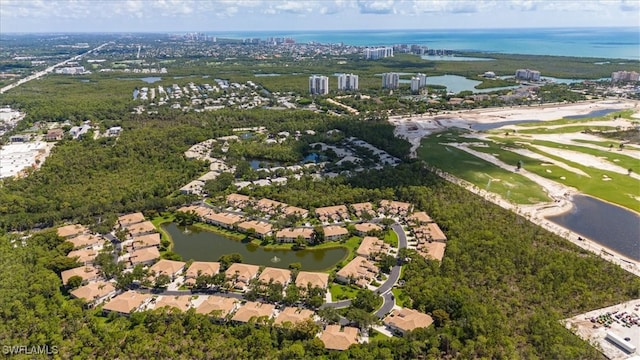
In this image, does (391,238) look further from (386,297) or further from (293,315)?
(293,315)

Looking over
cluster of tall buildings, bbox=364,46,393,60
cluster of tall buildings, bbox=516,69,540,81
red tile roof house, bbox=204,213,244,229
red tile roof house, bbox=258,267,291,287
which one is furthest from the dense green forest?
cluster of tall buildings, bbox=364,46,393,60

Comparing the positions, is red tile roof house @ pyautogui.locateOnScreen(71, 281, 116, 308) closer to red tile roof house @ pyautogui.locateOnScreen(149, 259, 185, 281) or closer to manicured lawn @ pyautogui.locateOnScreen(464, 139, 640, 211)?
red tile roof house @ pyautogui.locateOnScreen(149, 259, 185, 281)

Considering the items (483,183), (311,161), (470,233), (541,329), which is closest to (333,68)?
(311,161)

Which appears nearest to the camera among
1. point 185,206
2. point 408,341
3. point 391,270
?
point 408,341

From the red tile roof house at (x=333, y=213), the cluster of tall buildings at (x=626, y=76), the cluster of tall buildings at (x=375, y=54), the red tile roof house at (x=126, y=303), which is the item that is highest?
the cluster of tall buildings at (x=375, y=54)

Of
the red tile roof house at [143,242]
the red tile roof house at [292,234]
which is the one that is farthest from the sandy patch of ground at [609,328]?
the red tile roof house at [143,242]

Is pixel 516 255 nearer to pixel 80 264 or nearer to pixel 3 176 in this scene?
pixel 80 264

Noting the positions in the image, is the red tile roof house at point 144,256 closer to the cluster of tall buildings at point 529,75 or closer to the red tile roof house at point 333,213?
the red tile roof house at point 333,213
